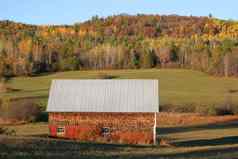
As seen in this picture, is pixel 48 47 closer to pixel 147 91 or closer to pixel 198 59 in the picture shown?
pixel 198 59

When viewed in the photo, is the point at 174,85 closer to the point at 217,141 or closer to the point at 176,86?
the point at 176,86

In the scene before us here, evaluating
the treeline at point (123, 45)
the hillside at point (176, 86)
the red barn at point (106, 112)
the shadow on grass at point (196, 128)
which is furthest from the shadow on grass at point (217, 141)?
the treeline at point (123, 45)

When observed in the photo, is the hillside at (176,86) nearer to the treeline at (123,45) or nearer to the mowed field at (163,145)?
the treeline at (123,45)

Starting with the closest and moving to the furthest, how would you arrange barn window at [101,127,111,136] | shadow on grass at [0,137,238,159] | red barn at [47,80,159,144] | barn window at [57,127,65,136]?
shadow on grass at [0,137,238,159] < red barn at [47,80,159,144] < barn window at [101,127,111,136] < barn window at [57,127,65,136]

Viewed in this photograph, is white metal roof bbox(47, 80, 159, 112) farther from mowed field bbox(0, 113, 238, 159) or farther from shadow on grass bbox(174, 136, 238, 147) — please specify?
shadow on grass bbox(174, 136, 238, 147)

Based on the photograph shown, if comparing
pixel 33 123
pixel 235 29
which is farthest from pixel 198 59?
pixel 33 123

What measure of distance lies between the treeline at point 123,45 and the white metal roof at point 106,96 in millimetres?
66523

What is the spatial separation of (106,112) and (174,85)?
57966 millimetres

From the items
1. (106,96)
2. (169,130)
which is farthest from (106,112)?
(169,130)

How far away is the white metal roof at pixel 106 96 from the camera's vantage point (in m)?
40.0

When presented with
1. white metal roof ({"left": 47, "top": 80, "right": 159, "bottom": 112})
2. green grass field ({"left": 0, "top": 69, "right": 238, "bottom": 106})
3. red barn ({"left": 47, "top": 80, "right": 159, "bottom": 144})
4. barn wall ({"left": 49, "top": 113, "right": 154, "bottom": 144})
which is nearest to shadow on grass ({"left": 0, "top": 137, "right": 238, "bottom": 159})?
barn wall ({"left": 49, "top": 113, "right": 154, "bottom": 144})

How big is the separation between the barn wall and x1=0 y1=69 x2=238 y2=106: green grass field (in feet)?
117

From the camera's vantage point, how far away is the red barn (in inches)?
1563

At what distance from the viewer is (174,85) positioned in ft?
319
